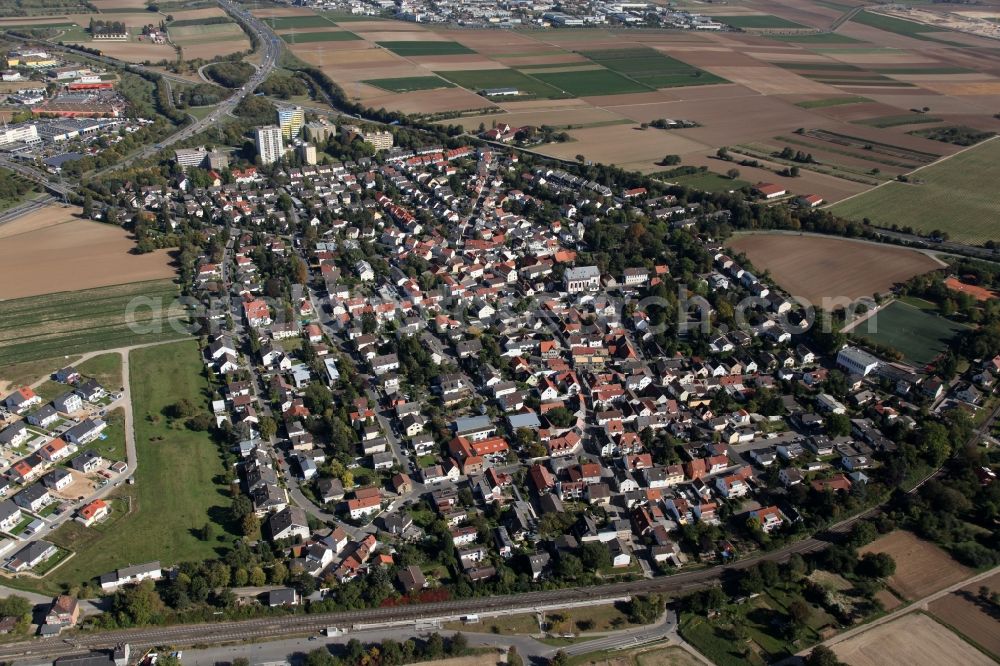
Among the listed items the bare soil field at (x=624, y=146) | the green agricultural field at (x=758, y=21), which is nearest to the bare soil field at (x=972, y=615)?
the bare soil field at (x=624, y=146)

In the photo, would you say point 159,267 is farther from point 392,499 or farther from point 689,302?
point 689,302

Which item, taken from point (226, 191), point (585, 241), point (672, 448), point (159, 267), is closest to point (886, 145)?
point (585, 241)

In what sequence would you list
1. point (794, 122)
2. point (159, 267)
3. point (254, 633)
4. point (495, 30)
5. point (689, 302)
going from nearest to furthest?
point (254, 633), point (689, 302), point (159, 267), point (794, 122), point (495, 30)

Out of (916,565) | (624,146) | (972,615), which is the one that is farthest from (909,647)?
(624,146)

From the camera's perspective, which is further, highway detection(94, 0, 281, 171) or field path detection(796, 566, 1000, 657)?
highway detection(94, 0, 281, 171)

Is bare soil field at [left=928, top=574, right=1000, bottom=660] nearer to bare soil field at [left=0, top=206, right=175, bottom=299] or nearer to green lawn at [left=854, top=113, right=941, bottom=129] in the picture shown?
bare soil field at [left=0, top=206, right=175, bottom=299]

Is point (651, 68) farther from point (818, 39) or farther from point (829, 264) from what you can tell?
point (829, 264)

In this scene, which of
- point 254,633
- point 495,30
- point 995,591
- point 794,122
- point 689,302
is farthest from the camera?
point 495,30

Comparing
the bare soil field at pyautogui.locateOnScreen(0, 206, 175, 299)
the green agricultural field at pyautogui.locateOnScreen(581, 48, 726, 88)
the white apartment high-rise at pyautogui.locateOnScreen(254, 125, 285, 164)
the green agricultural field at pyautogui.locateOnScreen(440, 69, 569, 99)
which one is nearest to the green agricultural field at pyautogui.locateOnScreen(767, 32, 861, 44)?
the green agricultural field at pyautogui.locateOnScreen(581, 48, 726, 88)
